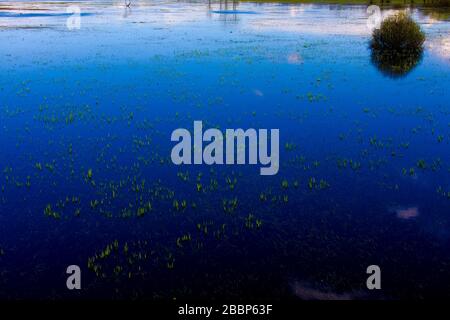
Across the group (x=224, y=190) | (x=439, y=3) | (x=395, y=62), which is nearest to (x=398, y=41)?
(x=395, y=62)

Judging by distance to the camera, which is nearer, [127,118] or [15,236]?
[15,236]

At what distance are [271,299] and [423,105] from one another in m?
24.0

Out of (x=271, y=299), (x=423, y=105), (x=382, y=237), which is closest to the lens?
(x=271, y=299)

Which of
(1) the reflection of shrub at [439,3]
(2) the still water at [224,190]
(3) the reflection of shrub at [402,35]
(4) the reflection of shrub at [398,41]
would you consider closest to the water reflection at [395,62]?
(4) the reflection of shrub at [398,41]

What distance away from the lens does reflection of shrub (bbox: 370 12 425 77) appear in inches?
1880

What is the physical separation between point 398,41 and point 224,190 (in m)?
40.6

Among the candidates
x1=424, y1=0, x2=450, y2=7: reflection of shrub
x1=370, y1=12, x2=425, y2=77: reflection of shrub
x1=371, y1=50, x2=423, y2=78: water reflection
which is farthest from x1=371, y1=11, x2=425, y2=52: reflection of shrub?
x1=424, y1=0, x2=450, y2=7: reflection of shrub


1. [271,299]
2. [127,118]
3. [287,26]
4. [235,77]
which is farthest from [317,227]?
[287,26]

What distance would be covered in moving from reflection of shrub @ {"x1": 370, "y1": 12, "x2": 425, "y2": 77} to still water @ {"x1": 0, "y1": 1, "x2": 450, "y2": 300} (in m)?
9.27

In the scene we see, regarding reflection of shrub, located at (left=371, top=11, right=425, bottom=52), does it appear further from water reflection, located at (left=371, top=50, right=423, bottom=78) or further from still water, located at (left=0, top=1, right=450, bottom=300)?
still water, located at (left=0, top=1, right=450, bottom=300)

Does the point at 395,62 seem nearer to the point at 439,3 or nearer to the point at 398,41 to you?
the point at 398,41

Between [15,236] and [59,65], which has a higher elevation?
[59,65]

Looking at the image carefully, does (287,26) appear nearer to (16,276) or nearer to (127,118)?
(127,118)

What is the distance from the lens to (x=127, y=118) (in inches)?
1089
